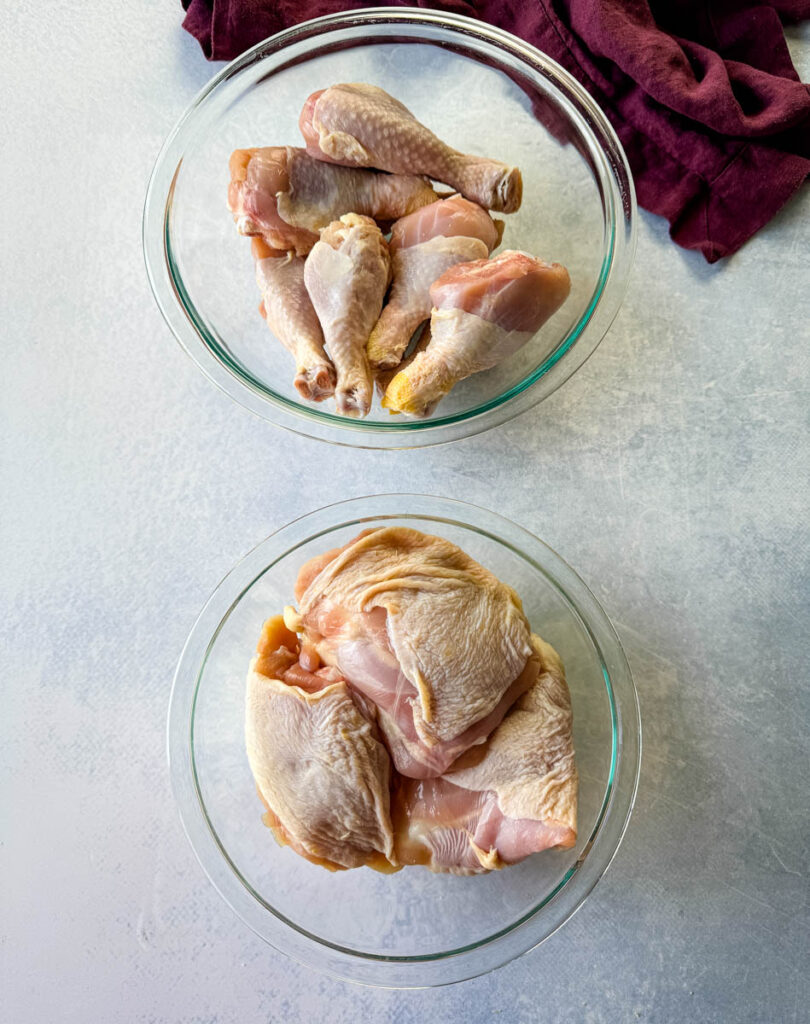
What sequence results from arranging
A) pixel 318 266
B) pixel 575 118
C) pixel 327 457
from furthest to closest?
1. pixel 327 457
2. pixel 575 118
3. pixel 318 266

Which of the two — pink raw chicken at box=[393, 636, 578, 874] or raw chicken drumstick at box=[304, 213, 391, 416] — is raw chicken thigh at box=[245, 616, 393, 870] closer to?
pink raw chicken at box=[393, 636, 578, 874]

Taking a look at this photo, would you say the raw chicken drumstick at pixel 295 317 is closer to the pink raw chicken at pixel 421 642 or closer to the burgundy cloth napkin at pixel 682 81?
the pink raw chicken at pixel 421 642

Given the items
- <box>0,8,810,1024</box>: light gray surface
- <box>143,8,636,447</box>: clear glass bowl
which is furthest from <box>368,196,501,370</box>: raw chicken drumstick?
<box>0,8,810,1024</box>: light gray surface

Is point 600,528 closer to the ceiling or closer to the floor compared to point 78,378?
closer to the floor

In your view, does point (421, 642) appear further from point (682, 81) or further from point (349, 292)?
point (682, 81)

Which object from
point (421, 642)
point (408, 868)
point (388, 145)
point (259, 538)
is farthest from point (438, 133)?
point (408, 868)

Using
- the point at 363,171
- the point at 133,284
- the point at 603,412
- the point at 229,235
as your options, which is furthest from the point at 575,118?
the point at 133,284

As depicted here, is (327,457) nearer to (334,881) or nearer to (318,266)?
(318,266)

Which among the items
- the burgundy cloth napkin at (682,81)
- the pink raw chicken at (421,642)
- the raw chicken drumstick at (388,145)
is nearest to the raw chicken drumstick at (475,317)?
the raw chicken drumstick at (388,145)
